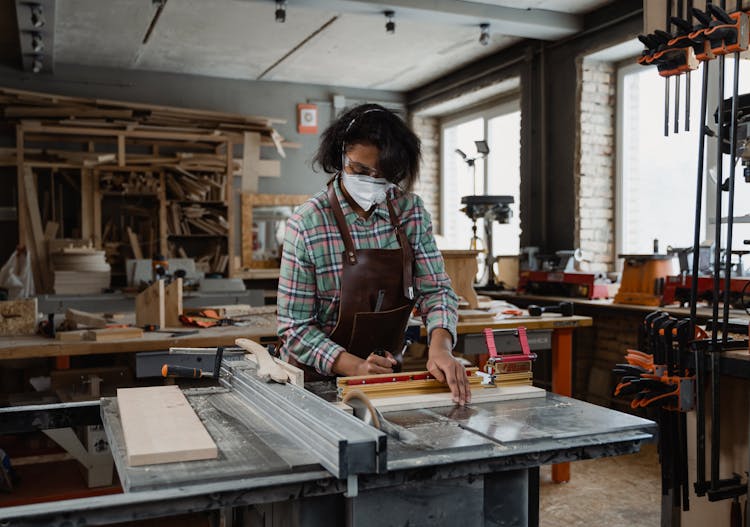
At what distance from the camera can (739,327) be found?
266 cm

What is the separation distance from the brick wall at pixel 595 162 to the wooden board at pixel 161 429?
4.69m

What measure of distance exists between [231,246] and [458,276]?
11.7 ft

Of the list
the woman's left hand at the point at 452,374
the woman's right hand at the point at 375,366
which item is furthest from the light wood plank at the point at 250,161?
the woman's left hand at the point at 452,374

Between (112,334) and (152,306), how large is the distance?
0.38 m

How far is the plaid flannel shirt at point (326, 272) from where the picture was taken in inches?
85.6

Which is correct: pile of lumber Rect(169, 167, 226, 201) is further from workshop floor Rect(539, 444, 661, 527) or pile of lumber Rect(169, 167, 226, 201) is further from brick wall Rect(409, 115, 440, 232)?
workshop floor Rect(539, 444, 661, 527)

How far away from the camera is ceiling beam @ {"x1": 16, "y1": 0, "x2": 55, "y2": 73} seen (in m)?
5.16

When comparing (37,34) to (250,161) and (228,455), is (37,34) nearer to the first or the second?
(250,161)

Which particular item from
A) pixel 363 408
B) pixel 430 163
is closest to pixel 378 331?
pixel 363 408

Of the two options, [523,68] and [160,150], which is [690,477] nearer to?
[523,68]

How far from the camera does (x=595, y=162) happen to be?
586 centimetres

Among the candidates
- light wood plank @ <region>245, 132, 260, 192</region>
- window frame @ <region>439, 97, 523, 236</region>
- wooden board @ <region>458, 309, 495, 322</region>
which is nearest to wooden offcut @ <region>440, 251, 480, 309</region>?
wooden board @ <region>458, 309, 495, 322</region>

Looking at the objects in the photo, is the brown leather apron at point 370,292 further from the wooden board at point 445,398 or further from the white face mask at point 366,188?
the wooden board at point 445,398

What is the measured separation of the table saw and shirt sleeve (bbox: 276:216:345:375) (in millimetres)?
408
